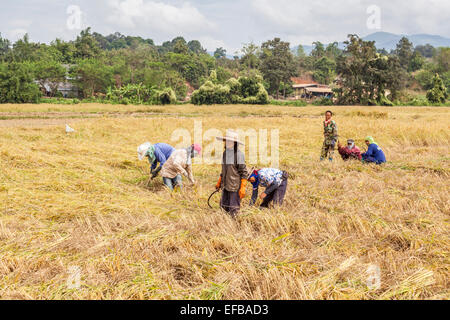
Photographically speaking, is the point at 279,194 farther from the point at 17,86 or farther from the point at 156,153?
the point at 17,86

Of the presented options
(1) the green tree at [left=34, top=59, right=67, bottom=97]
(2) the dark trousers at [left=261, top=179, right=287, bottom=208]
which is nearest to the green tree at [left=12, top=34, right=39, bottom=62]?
(1) the green tree at [left=34, top=59, right=67, bottom=97]

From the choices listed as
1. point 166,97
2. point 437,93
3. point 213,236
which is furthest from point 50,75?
point 437,93

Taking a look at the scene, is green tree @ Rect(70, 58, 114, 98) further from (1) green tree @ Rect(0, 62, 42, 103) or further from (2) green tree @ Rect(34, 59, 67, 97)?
(1) green tree @ Rect(0, 62, 42, 103)

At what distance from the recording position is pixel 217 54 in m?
90.2

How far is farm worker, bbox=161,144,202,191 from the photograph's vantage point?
4762 mm

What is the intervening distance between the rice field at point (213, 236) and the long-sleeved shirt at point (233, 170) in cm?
34

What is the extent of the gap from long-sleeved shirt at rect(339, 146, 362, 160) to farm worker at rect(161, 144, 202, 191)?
11.8ft

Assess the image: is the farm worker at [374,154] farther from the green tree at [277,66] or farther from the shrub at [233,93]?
the green tree at [277,66]

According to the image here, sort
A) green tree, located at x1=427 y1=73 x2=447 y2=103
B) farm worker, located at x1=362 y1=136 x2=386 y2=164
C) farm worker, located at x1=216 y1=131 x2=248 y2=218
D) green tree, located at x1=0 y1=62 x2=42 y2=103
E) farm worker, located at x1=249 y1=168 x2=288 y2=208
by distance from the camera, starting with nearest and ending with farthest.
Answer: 1. farm worker, located at x1=216 y1=131 x2=248 y2=218
2. farm worker, located at x1=249 y1=168 x2=288 y2=208
3. farm worker, located at x1=362 y1=136 x2=386 y2=164
4. green tree, located at x1=0 y1=62 x2=42 y2=103
5. green tree, located at x1=427 y1=73 x2=447 y2=103

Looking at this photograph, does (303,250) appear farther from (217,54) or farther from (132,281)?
(217,54)

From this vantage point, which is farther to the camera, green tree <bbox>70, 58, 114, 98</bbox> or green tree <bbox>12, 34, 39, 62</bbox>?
green tree <bbox>12, 34, 39, 62</bbox>

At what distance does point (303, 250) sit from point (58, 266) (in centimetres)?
200

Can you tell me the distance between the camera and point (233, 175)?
149 inches
